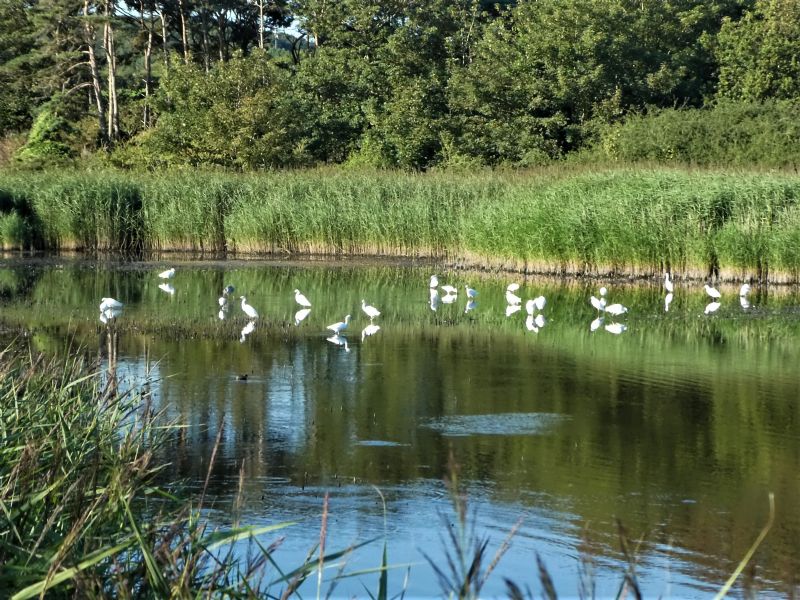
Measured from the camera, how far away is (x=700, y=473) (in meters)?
7.77

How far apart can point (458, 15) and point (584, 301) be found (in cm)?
2543

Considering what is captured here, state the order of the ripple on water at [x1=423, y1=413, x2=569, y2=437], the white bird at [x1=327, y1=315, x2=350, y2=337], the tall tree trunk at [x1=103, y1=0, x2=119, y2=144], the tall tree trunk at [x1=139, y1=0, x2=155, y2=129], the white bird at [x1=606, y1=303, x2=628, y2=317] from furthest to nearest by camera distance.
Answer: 1. the tall tree trunk at [x1=139, y1=0, x2=155, y2=129]
2. the tall tree trunk at [x1=103, y1=0, x2=119, y2=144]
3. the white bird at [x1=606, y1=303, x2=628, y2=317]
4. the white bird at [x1=327, y1=315, x2=350, y2=337]
5. the ripple on water at [x1=423, y1=413, x2=569, y2=437]

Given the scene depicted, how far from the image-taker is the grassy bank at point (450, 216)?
19.9m

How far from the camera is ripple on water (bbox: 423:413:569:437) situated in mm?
8953

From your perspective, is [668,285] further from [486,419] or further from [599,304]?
[486,419]

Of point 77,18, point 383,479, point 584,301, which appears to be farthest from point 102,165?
point 383,479

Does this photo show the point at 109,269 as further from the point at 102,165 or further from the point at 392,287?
the point at 102,165

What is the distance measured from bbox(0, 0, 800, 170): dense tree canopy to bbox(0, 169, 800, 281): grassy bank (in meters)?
8.53

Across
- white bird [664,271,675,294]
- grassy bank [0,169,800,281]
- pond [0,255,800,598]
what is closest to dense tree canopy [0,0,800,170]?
grassy bank [0,169,800,281]

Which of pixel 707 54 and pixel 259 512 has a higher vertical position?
pixel 707 54

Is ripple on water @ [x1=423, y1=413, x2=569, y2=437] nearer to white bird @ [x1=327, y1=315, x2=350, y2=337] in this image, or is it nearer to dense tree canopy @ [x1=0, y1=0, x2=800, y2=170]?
white bird @ [x1=327, y1=315, x2=350, y2=337]

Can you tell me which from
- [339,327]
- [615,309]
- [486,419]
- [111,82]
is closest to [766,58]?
[111,82]

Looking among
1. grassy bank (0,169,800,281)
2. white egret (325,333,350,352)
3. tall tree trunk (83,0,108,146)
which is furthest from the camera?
tall tree trunk (83,0,108,146)

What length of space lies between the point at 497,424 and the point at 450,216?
15.3 m
